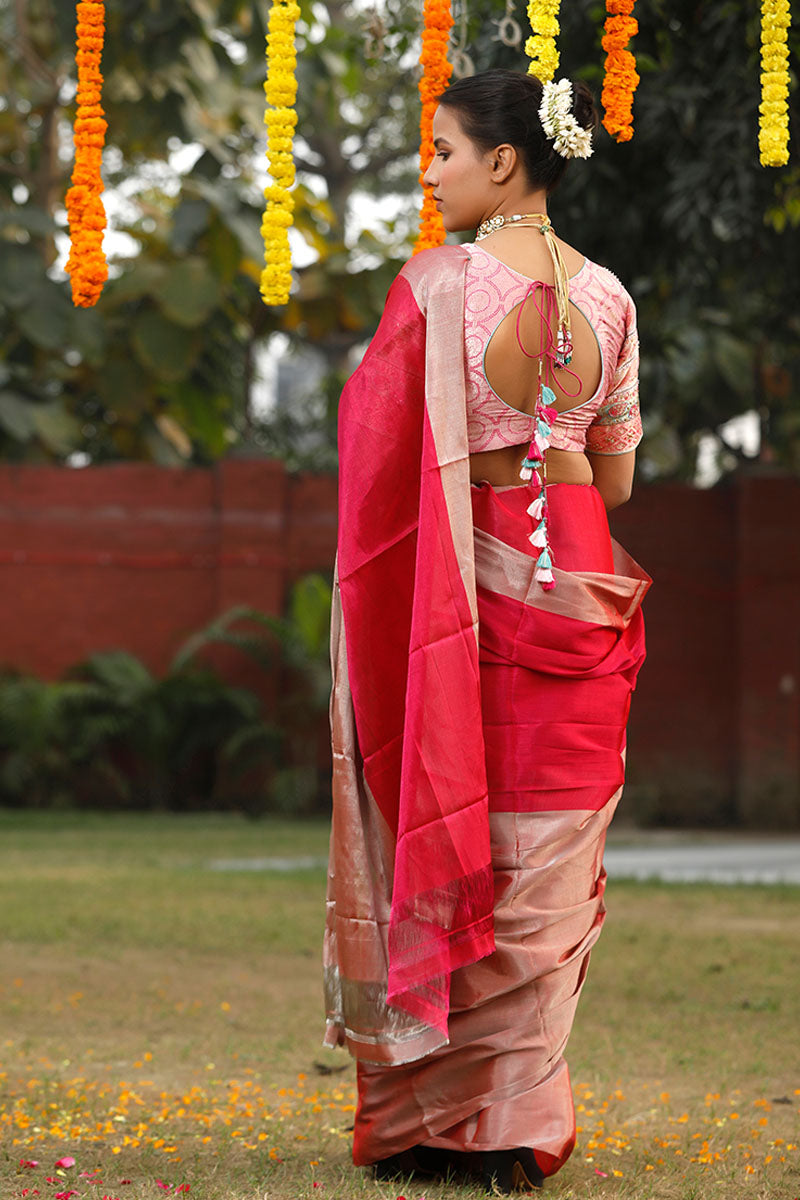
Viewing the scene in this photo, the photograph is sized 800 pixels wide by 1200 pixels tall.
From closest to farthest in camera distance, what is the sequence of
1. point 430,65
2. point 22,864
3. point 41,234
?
point 430,65
point 22,864
point 41,234

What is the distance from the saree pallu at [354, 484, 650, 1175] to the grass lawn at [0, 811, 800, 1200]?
5.6 inches

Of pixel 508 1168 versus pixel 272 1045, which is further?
pixel 272 1045

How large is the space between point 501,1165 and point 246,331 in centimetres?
1208

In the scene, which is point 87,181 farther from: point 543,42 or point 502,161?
point 502,161

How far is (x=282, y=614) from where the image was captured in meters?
12.6

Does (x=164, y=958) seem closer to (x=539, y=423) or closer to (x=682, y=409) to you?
(x=539, y=423)

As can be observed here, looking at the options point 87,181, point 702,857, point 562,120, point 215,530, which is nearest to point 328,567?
point 215,530

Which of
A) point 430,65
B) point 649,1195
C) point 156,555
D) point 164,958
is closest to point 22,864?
point 164,958

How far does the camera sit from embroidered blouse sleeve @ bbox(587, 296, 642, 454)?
327cm

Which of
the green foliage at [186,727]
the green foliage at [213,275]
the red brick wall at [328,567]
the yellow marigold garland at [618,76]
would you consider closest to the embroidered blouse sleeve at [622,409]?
the yellow marigold garland at [618,76]

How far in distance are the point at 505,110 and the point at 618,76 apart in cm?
96

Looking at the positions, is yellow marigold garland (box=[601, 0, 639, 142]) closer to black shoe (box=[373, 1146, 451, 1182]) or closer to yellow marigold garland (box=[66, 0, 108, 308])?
yellow marigold garland (box=[66, 0, 108, 308])

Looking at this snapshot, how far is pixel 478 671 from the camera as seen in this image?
301cm

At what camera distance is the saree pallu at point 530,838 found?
296 cm
